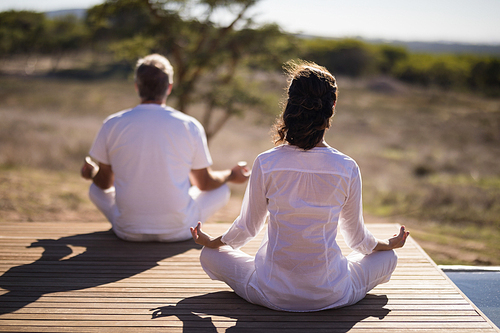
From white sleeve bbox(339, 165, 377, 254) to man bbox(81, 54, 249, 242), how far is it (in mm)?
1201

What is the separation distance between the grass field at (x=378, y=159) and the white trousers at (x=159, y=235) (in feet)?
1.47

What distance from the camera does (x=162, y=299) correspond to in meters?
2.08

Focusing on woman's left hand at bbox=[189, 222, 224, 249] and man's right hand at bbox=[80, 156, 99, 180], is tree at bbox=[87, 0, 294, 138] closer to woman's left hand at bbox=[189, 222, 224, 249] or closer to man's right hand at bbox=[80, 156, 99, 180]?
man's right hand at bbox=[80, 156, 99, 180]

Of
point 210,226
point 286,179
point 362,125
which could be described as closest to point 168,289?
point 286,179

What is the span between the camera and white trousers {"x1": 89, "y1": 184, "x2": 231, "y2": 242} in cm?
284

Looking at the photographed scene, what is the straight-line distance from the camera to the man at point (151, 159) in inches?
105

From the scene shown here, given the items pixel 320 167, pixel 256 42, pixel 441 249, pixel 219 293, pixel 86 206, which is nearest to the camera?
pixel 320 167

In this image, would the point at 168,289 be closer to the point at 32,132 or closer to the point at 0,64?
the point at 32,132

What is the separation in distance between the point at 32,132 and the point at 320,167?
10986 millimetres

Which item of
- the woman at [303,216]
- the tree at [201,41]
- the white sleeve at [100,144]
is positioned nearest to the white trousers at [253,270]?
the woman at [303,216]

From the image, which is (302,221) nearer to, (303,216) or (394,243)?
(303,216)

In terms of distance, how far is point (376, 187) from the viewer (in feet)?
27.5

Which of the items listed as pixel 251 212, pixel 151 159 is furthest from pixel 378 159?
pixel 251 212

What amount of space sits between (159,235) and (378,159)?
962 cm
